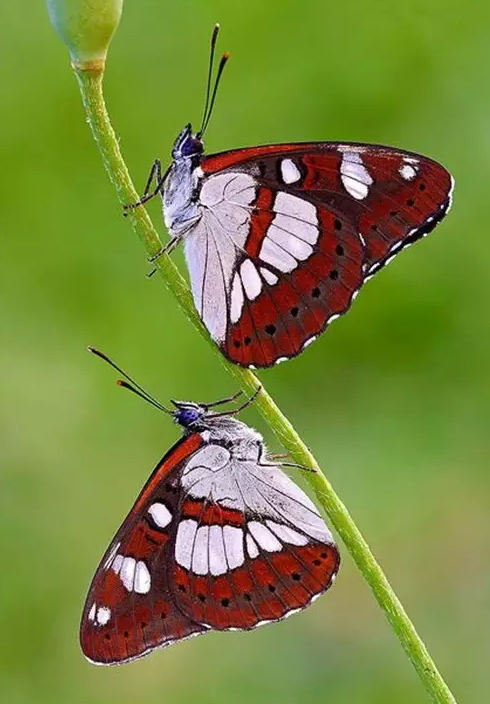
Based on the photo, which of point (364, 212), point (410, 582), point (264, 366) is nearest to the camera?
point (264, 366)

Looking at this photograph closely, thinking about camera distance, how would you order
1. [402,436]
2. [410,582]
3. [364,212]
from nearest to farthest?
[364,212]
[410,582]
[402,436]

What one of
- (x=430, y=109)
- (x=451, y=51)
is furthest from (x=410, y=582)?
(x=451, y=51)

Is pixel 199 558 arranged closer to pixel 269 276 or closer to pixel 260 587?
pixel 260 587

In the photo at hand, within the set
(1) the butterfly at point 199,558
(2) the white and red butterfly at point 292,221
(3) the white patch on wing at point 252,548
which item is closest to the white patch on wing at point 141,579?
(1) the butterfly at point 199,558

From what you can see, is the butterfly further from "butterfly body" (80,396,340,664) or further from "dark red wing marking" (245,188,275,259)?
"dark red wing marking" (245,188,275,259)

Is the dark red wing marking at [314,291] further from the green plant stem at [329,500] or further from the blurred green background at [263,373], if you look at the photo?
A: the blurred green background at [263,373]

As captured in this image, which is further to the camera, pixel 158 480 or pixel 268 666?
pixel 268 666

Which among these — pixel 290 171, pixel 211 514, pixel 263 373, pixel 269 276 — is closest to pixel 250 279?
pixel 269 276

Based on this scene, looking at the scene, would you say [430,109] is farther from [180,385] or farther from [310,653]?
[310,653]
